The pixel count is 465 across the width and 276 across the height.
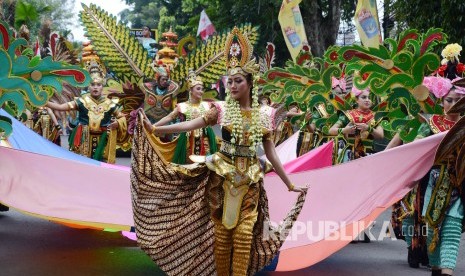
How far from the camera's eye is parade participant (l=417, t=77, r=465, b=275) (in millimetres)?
6516

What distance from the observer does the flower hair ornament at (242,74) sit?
587cm

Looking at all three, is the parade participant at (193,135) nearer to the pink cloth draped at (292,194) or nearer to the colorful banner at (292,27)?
the pink cloth draped at (292,194)

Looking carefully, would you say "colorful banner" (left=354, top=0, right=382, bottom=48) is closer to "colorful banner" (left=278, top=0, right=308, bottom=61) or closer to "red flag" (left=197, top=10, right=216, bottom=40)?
"colorful banner" (left=278, top=0, right=308, bottom=61)

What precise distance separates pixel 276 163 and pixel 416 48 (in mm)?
1758

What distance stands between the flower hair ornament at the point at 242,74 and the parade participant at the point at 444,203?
5.26ft

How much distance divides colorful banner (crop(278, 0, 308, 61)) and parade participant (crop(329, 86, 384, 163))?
8.41 meters

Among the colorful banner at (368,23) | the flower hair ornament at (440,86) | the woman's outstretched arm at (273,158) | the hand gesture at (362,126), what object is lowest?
the woman's outstretched arm at (273,158)

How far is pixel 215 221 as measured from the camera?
5.96m

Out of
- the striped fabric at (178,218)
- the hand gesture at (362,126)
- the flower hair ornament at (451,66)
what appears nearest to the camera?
the striped fabric at (178,218)

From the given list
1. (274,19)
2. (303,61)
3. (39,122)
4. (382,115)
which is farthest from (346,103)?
(274,19)

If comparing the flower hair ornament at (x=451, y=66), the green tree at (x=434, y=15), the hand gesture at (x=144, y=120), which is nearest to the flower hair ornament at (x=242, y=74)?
the hand gesture at (x=144, y=120)

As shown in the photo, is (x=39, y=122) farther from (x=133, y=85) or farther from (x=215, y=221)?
(x=215, y=221)

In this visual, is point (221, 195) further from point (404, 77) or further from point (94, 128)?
point (94, 128)

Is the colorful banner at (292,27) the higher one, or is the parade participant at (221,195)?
the colorful banner at (292,27)
